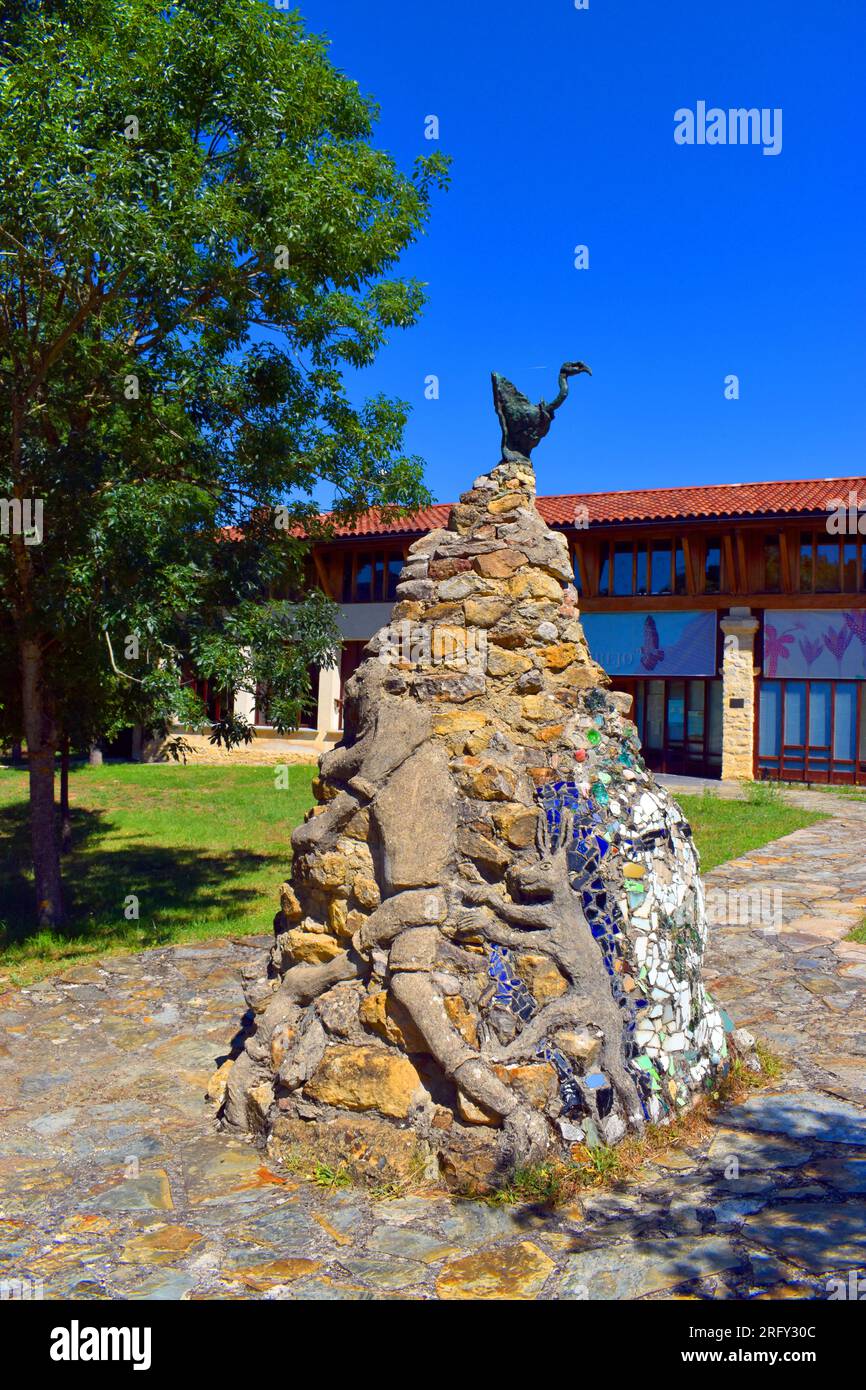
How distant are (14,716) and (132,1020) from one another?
220 inches

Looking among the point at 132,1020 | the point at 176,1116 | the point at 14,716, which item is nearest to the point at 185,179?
the point at 14,716

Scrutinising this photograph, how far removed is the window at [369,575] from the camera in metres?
27.0

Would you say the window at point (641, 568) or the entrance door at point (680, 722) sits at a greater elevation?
the window at point (641, 568)

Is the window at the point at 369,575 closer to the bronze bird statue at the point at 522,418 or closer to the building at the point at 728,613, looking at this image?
the building at the point at 728,613

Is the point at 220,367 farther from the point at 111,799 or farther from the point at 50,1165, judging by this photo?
the point at 111,799

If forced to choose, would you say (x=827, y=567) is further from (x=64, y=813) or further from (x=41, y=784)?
(x=41, y=784)

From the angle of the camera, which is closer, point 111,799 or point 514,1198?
point 514,1198

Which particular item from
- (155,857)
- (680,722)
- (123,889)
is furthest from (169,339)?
(680,722)

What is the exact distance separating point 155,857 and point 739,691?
14717 millimetres

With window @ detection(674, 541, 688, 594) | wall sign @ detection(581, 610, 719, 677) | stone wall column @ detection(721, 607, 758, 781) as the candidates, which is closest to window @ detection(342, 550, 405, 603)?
A: wall sign @ detection(581, 610, 719, 677)

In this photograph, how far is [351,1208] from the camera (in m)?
4.69

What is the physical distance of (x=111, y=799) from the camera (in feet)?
69.8

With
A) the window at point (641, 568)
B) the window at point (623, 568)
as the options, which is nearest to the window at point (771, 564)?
the window at point (641, 568)

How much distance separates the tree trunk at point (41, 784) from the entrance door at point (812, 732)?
18.1 metres
